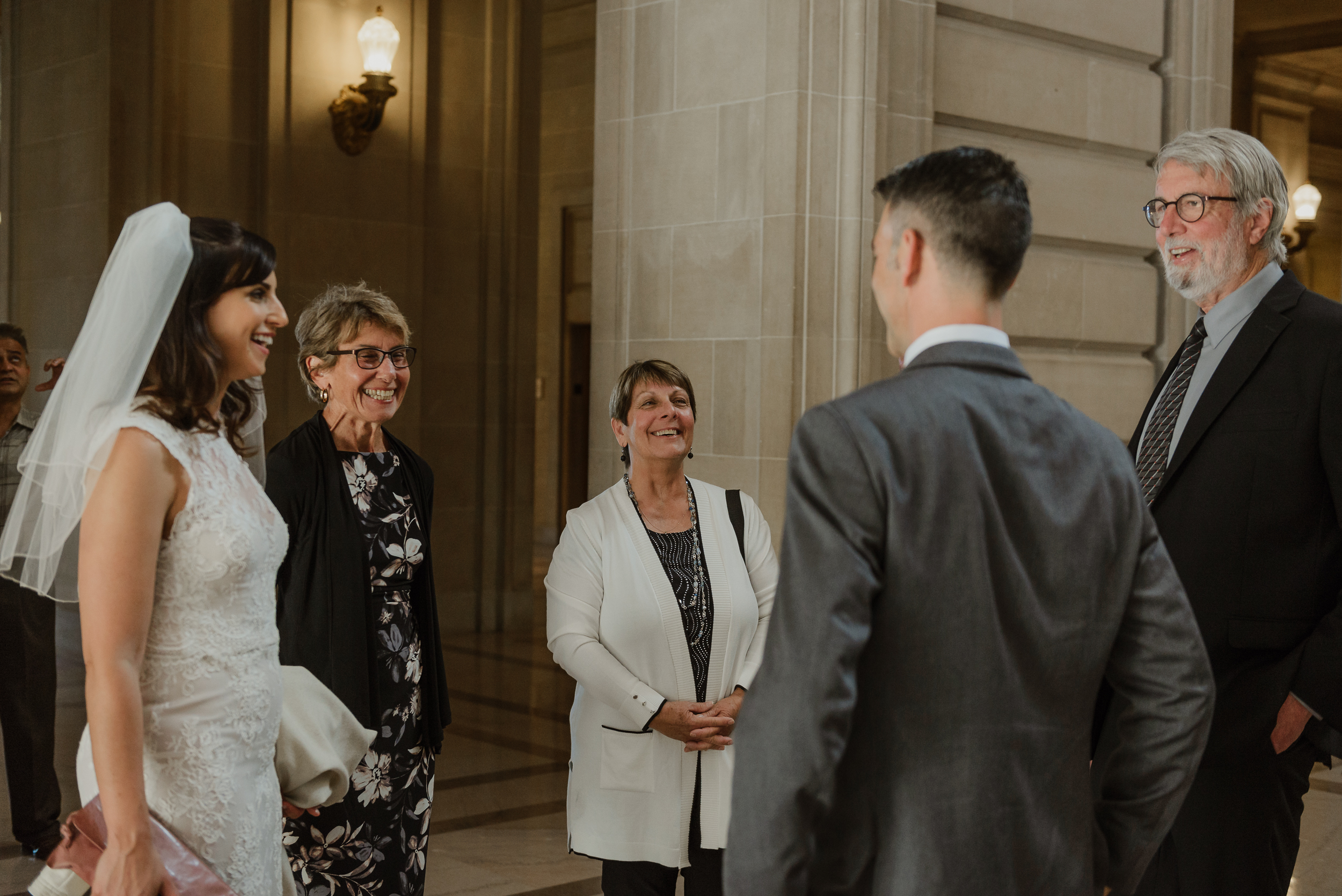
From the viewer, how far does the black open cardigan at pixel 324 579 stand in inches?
126

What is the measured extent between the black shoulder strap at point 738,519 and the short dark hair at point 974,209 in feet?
5.94

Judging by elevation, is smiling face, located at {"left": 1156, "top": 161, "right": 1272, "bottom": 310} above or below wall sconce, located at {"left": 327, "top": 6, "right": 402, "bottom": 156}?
below

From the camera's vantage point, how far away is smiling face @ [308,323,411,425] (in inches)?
134

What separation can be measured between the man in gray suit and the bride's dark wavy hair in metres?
1.16

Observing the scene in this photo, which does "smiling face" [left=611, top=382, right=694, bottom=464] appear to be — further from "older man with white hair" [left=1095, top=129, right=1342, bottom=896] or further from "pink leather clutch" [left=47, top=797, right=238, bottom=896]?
"pink leather clutch" [left=47, top=797, right=238, bottom=896]

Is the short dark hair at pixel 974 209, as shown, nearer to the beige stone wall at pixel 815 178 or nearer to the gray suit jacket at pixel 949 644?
the gray suit jacket at pixel 949 644

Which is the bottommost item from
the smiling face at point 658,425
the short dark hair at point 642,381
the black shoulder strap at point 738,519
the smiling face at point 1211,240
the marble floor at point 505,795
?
the marble floor at point 505,795

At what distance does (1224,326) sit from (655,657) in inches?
59.8

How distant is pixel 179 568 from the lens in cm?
227

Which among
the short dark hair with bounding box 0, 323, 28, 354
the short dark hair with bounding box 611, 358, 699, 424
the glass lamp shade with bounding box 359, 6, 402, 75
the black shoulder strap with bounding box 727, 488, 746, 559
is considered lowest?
the black shoulder strap with bounding box 727, 488, 746, 559

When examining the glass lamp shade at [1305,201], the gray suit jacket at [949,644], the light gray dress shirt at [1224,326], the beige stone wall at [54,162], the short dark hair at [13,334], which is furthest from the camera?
the glass lamp shade at [1305,201]

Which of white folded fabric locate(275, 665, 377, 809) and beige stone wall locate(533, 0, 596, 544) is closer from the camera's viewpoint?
white folded fabric locate(275, 665, 377, 809)

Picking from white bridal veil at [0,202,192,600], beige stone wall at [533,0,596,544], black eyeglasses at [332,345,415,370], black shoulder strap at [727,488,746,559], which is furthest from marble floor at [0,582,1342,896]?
beige stone wall at [533,0,596,544]

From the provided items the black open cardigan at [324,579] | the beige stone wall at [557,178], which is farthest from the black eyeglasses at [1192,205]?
the beige stone wall at [557,178]
